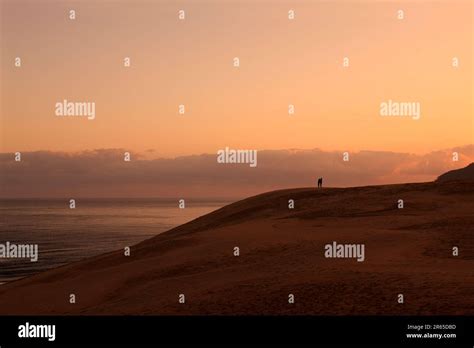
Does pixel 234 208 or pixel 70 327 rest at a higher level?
pixel 234 208

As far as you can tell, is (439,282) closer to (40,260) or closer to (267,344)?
(267,344)

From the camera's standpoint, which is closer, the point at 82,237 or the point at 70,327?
the point at 70,327

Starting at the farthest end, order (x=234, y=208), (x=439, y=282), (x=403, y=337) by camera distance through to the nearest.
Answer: (x=234, y=208) → (x=439, y=282) → (x=403, y=337)

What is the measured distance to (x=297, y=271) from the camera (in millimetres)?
20078

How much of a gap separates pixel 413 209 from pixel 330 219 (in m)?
5.51

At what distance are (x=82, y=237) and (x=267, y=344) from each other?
96609mm

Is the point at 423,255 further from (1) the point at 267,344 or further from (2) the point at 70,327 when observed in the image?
(2) the point at 70,327

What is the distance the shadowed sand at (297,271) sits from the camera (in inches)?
637

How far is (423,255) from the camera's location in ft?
71.5

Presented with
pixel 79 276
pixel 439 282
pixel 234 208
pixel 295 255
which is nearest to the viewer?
pixel 439 282

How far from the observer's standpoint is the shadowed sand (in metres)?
16.2

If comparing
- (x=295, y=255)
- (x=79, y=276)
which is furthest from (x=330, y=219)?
(x=79, y=276)

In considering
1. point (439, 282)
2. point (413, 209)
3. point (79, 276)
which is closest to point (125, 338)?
point (439, 282)

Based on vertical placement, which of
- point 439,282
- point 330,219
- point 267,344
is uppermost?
point 330,219
